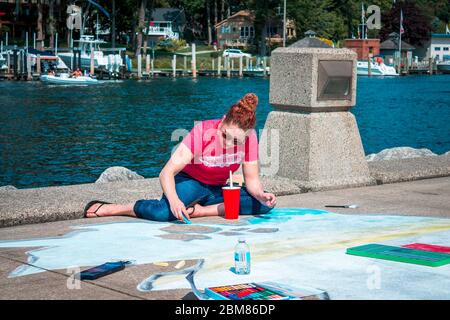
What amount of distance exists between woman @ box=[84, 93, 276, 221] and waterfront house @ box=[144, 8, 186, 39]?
13182cm

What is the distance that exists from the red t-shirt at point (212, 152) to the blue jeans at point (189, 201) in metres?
0.10

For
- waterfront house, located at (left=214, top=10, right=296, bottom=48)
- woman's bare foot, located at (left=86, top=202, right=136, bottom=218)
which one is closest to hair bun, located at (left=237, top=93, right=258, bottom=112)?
woman's bare foot, located at (left=86, top=202, right=136, bottom=218)

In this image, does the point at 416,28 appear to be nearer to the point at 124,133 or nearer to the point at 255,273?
the point at 124,133

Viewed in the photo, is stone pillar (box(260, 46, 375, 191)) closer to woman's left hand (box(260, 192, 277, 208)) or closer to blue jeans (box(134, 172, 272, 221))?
blue jeans (box(134, 172, 272, 221))

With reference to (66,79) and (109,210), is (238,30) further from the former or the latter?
(109,210)

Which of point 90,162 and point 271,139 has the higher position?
point 271,139

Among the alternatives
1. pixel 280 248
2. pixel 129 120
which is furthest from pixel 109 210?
pixel 129 120

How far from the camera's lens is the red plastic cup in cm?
859

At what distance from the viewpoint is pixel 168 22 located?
5595 inches

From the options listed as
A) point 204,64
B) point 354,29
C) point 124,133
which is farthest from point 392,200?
point 354,29

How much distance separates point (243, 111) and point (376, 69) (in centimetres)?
11314

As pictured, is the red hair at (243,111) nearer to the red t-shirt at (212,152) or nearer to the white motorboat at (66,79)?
the red t-shirt at (212,152)
